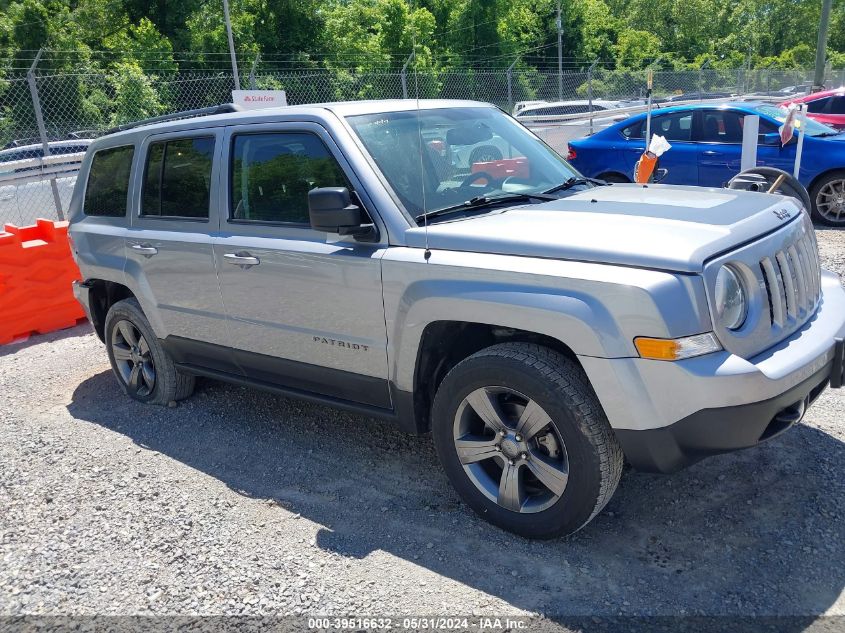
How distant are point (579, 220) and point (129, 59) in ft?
78.1

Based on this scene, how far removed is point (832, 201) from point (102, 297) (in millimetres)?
8673

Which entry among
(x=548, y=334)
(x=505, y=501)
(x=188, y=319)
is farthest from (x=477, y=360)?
(x=188, y=319)

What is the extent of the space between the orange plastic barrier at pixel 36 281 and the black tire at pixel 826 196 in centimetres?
889

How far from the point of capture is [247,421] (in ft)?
16.9

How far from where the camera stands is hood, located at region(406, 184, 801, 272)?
3.06 m

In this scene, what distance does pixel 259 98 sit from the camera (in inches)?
533

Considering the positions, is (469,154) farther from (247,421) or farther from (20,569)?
(20,569)

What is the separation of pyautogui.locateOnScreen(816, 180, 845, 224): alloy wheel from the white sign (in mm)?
8457

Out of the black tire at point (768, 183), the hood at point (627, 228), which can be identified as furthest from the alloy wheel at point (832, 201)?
the hood at point (627, 228)

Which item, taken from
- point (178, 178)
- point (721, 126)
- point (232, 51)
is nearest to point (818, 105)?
point (721, 126)

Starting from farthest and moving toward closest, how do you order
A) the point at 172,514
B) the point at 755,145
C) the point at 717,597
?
the point at 755,145 → the point at 172,514 → the point at 717,597

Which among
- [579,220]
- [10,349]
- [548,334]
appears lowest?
[10,349]

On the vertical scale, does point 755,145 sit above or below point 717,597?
above

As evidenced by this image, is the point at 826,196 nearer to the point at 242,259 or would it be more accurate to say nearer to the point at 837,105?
the point at 837,105
